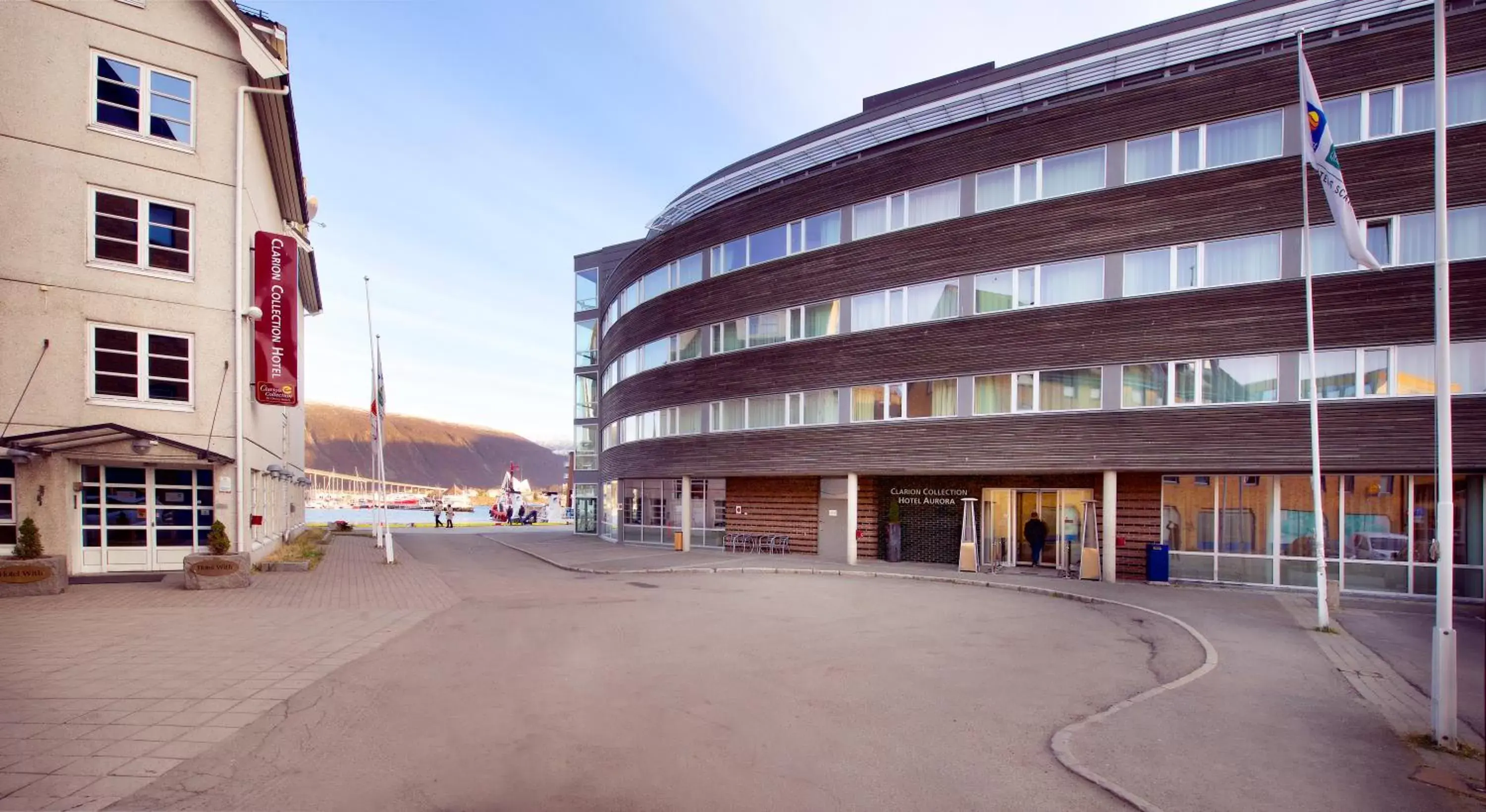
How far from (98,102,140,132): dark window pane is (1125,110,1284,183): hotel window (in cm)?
2524

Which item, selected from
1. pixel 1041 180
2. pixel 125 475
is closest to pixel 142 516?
pixel 125 475

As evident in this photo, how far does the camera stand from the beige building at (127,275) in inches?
675

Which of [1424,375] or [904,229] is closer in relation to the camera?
[1424,375]

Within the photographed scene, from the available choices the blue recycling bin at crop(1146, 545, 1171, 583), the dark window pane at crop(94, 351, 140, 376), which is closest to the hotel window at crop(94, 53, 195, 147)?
the dark window pane at crop(94, 351, 140, 376)

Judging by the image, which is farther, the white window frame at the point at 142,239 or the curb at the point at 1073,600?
the white window frame at the point at 142,239

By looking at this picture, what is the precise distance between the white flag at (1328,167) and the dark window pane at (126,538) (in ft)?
84.5

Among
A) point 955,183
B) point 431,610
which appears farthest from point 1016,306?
point 431,610

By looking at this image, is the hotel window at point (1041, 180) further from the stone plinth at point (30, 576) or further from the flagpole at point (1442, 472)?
the stone plinth at point (30, 576)

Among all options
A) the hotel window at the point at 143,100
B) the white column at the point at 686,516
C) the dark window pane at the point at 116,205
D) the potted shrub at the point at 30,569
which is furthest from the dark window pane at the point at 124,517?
the white column at the point at 686,516

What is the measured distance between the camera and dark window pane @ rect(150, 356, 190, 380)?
61.7ft

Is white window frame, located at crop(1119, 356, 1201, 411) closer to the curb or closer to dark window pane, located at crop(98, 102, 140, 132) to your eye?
the curb

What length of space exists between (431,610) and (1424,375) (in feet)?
72.6

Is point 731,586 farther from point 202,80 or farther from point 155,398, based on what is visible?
point 202,80

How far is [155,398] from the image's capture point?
1880 cm
